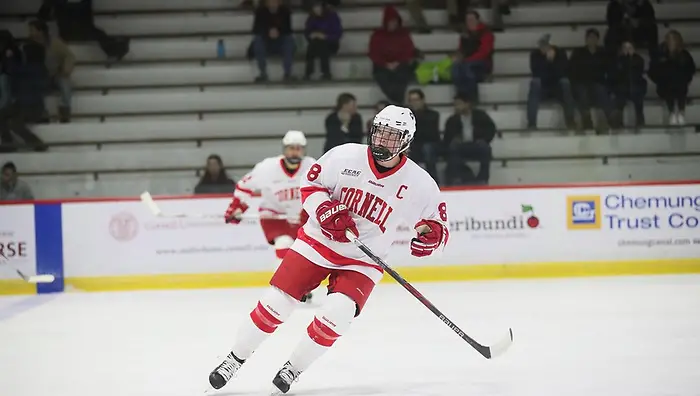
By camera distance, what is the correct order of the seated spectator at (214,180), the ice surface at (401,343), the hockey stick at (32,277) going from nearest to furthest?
the ice surface at (401,343), the hockey stick at (32,277), the seated spectator at (214,180)

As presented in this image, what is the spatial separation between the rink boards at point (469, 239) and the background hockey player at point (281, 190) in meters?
0.96

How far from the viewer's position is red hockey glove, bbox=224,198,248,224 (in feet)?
25.7

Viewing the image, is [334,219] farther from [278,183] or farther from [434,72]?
[434,72]

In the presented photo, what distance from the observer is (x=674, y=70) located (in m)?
10.2

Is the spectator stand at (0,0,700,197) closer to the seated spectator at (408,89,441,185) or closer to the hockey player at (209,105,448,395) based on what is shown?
the seated spectator at (408,89,441,185)

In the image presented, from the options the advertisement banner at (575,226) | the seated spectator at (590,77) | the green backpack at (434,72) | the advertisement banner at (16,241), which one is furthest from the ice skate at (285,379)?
the green backpack at (434,72)

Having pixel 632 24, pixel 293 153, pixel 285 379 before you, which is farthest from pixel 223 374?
pixel 632 24

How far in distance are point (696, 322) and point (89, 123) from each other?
655 cm

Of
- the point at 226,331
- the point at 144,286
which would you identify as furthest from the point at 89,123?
the point at 226,331

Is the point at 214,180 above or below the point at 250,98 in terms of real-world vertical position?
below

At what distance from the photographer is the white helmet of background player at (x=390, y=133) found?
444 cm

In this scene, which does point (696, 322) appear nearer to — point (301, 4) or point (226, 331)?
point (226, 331)

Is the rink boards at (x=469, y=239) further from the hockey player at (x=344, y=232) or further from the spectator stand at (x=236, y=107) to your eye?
the hockey player at (x=344, y=232)

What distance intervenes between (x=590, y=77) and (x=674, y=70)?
2.90 ft
